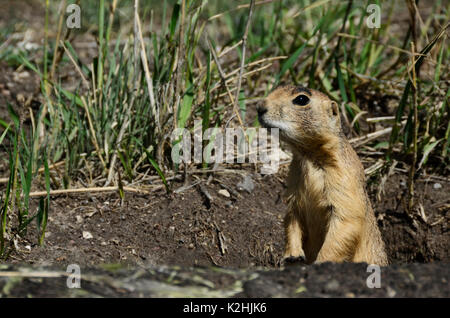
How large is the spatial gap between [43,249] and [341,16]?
3818mm

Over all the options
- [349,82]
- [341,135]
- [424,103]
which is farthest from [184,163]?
[424,103]

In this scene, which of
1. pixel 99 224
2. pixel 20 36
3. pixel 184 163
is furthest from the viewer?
pixel 20 36

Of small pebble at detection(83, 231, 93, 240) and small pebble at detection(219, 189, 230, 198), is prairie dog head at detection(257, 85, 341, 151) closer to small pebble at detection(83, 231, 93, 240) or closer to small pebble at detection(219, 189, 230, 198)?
small pebble at detection(219, 189, 230, 198)

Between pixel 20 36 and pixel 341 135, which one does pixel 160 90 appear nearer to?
pixel 341 135

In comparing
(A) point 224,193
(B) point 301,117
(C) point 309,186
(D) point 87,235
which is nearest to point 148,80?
(A) point 224,193

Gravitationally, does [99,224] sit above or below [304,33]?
below

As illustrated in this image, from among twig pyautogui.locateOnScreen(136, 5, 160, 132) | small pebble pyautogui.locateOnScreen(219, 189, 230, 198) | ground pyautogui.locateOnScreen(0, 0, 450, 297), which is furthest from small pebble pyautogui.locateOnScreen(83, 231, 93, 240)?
small pebble pyautogui.locateOnScreen(219, 189, 230, 198)

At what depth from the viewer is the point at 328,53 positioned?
6.25m

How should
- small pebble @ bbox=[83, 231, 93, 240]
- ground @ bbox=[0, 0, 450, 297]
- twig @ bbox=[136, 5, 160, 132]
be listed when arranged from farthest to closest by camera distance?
twig @ bbox=[136, 5, 160, 132], small pebble @ bbox=[83, 231, 93, 240], ground @ bbox=[0, 0, 450, 297]

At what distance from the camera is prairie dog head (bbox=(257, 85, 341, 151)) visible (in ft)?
13.0

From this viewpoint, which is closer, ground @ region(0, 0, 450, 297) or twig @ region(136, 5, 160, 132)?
ground @ region(0, 0, 450, 297)

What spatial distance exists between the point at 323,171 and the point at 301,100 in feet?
1.53

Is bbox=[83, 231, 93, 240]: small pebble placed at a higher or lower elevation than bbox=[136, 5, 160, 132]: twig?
lower

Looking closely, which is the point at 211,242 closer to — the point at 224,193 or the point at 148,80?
the point at 224,193
